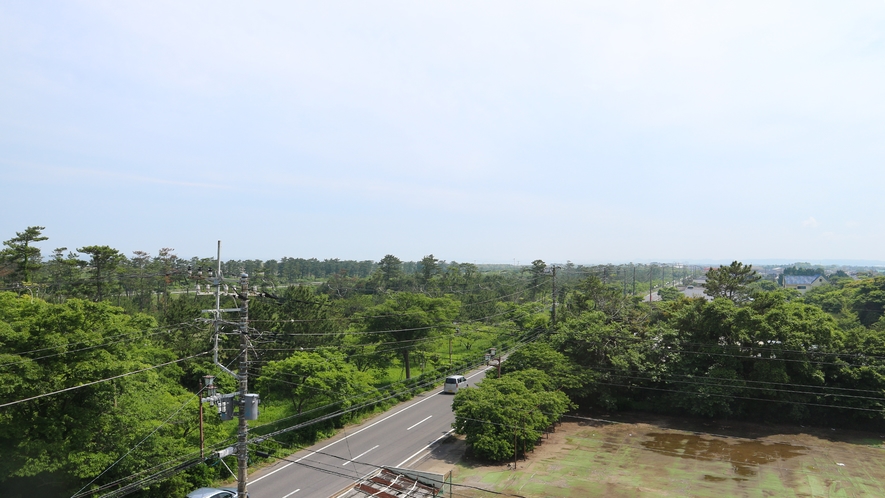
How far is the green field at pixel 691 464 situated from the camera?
1912 centimetres

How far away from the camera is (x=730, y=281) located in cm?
3859

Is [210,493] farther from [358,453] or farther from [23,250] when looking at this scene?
[23,250]

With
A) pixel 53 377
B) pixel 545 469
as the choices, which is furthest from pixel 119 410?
pixel 545 469

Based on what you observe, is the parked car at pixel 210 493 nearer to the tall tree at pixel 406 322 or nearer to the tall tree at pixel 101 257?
the tall tree at pixel 406 322

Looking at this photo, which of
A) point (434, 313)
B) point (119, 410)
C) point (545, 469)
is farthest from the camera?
point (434, 313)

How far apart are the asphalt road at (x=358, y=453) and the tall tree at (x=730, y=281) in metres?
23.7

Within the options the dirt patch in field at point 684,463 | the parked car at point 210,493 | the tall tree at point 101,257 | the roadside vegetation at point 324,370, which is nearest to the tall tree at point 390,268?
the roadside vegetation at point 324,370

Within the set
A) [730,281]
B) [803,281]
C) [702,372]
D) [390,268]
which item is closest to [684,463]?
[702,372]

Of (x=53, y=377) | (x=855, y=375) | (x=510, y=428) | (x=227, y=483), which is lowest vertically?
(x=227, y=483)

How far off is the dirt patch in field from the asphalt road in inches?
71.0

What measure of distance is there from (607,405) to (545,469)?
30.2ft

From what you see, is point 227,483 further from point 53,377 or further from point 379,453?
point 53,377

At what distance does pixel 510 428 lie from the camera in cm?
2225

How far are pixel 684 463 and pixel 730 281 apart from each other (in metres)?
21.5
